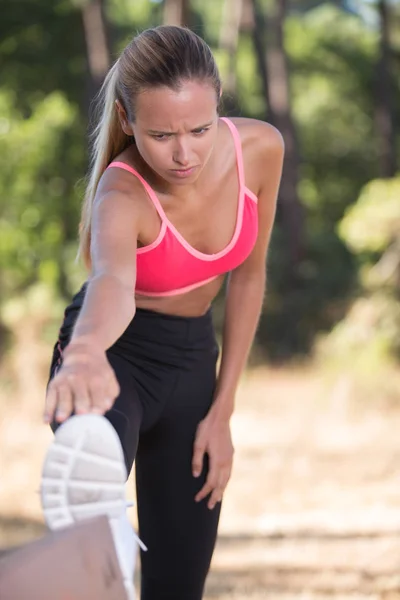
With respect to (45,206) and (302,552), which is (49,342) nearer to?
(45,206)


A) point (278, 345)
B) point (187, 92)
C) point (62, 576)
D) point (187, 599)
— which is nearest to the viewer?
point (62, 576)

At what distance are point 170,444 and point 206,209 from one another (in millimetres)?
512

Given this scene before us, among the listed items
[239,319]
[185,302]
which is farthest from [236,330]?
[185,302]

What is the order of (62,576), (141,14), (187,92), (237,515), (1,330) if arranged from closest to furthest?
1. (62,576)
2. (187,92)
3. (237,515)
4. (1,330)
5. (141,14)

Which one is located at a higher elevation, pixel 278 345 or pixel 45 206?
pixel 45 206

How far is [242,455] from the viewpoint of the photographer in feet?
26.3

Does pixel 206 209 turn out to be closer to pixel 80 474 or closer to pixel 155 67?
pixel 155 67

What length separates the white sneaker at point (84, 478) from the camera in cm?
142

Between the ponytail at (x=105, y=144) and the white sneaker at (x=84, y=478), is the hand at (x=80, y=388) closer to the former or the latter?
the white sneaker at (x=84, y=478)

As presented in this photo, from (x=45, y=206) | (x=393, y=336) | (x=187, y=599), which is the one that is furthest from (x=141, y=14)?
(x=187, y=599)

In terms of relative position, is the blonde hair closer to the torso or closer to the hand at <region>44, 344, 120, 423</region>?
the torso

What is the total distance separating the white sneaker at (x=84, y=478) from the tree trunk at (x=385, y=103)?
1271 centimetres

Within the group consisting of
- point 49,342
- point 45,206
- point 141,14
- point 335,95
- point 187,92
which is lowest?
point 187,92

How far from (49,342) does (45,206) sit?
2.06 metres
